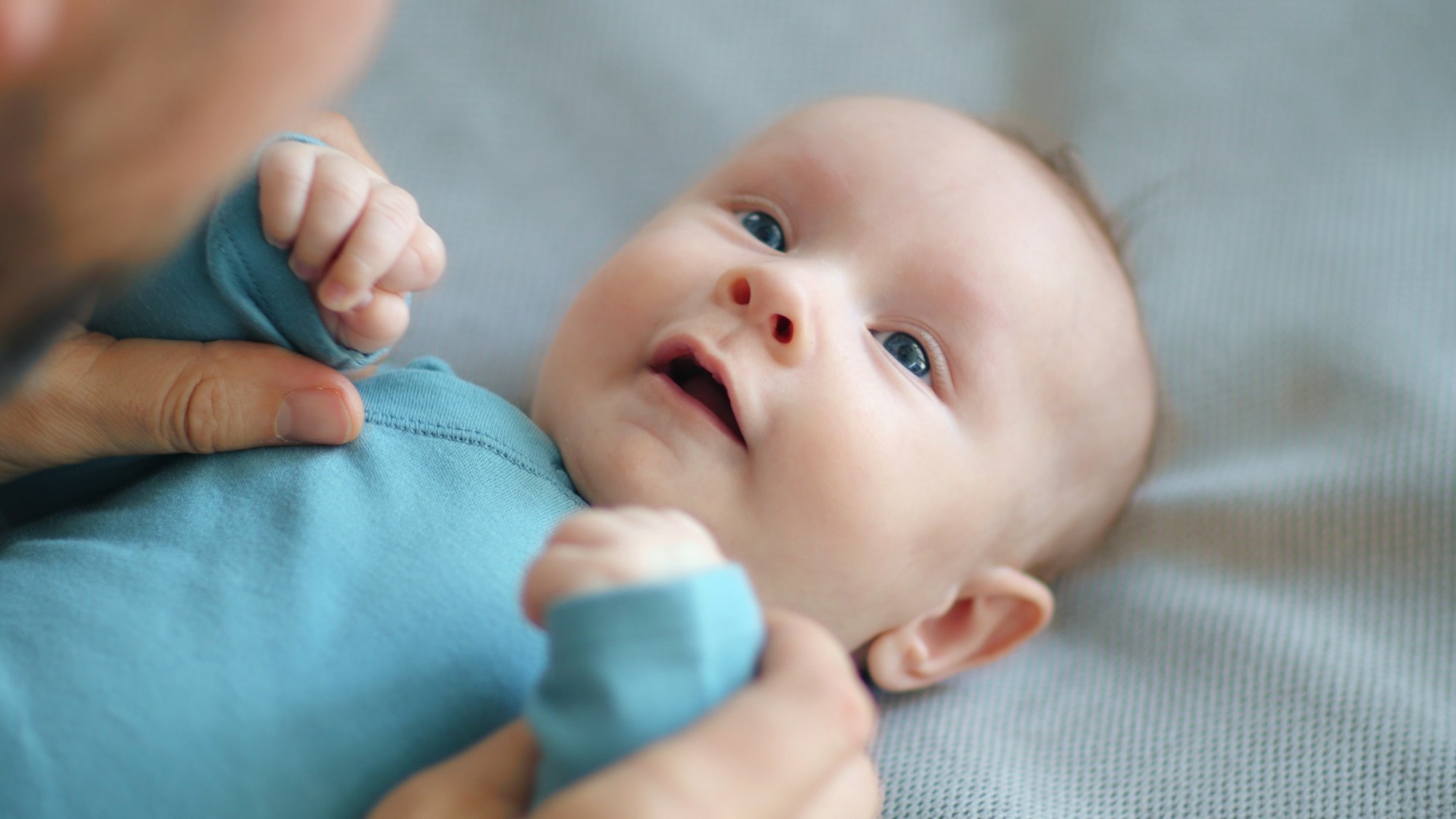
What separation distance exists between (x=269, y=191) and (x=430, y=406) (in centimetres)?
25

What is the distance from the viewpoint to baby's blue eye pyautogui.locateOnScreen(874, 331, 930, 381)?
1.18 m

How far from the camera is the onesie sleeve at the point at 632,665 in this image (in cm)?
67

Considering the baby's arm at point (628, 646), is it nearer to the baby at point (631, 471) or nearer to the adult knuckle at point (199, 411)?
the baby at point (631, 471)

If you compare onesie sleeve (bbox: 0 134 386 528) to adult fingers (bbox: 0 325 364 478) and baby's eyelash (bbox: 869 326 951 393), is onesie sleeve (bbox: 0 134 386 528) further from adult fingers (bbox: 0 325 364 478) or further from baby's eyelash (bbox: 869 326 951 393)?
baby's eyelash (bbox: 869 326 951 393)

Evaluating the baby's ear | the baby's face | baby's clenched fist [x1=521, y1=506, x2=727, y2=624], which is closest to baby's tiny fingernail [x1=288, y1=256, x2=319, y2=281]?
the baby's face

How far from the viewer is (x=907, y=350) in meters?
1.19

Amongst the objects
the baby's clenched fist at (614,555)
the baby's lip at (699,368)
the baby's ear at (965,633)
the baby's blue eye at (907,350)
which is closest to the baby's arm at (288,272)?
the baby's lip at (699,368)

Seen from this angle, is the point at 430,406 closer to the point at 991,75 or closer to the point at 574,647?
the point at 574,647

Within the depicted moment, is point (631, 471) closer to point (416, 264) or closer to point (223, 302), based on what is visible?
point (416, 264)

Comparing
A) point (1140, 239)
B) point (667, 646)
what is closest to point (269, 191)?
point (667, 646)

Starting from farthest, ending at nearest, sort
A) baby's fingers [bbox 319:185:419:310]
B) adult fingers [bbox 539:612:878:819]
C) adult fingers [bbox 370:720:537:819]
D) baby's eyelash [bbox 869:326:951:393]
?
1. baby's eyelash [bbox 869:326:951:393]
2. baby's fingers [bbox 319:185:419:310]
3. adult fingers [bbox 370:720:537:819]
4. adult fingers [bbox 539:612:878:819]

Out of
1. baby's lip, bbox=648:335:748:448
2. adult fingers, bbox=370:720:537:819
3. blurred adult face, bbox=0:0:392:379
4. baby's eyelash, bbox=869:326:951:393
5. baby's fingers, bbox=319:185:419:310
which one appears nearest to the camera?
blurred adult face, bbox=0:0:392:379

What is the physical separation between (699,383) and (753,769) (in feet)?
1.89

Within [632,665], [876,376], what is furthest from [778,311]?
[632,665]
